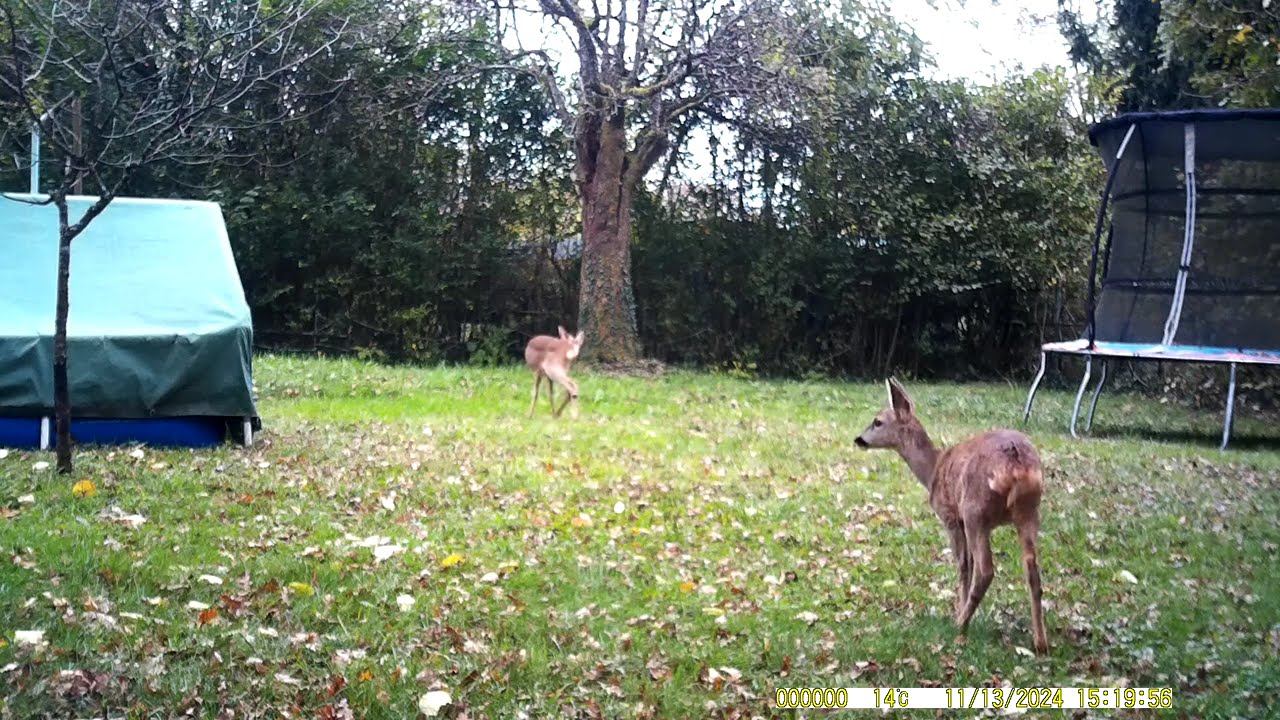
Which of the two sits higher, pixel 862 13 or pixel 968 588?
pixel 862 13

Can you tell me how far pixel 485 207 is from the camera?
18.4 m

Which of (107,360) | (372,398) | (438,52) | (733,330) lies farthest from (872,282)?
(107,360)

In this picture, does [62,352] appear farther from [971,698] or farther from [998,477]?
[971,698]

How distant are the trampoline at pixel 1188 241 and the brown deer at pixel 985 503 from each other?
7085 mm

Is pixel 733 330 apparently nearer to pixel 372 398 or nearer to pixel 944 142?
pixel 944 142

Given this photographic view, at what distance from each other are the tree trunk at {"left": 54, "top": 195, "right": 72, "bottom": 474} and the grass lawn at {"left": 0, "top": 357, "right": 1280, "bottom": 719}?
22 cm

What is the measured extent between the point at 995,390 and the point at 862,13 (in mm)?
5378

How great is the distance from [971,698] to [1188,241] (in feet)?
31.8

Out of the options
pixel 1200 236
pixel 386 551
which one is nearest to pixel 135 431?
pixel 386 551

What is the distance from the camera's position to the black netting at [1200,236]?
12.9 meters

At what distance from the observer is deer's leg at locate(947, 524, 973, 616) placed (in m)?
5.61

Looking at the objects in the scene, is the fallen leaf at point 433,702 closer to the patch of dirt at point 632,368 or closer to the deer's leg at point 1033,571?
the deer's leg at point 1033,571

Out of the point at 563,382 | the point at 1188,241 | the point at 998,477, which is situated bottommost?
the point at 563,382

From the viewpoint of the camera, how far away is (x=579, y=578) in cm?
625
